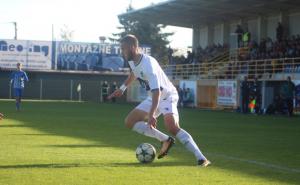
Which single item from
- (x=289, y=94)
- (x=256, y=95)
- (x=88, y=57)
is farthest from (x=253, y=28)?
→ (x=289, y=94)

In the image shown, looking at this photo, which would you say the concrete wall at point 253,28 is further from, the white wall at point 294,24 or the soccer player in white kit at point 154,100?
the soccer player in white kit at point 154,100

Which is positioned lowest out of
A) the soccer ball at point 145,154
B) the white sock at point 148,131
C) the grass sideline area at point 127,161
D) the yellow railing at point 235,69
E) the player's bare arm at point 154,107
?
the grass sideline area at point 127,161

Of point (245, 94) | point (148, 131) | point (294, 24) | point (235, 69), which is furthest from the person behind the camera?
point (294, 24)

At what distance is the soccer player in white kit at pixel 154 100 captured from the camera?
886 centimetres

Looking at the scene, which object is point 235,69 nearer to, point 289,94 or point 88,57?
point 289,94

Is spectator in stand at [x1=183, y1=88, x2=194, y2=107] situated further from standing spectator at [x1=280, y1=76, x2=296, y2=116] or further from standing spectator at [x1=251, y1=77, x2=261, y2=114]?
standing spectator at [x1=280, y1=76, x2=296, y2=116]

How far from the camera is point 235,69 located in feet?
131

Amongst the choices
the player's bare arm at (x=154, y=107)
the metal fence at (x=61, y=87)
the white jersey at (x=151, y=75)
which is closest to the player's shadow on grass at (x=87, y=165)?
the player's bare arm at (x=154, y=107)

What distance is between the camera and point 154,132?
9.62 m

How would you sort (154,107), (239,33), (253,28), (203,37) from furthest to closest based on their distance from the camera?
(203,37) → (253,28) → (239,33) → (154,107)

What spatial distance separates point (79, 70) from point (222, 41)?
1499 cm

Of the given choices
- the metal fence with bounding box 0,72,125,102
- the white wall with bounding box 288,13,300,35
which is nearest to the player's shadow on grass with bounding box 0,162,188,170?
the white wall with bounding box 288,13,300,35

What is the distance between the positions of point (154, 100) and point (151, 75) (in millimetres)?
362

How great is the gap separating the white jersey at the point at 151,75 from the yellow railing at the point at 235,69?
77.5ft
